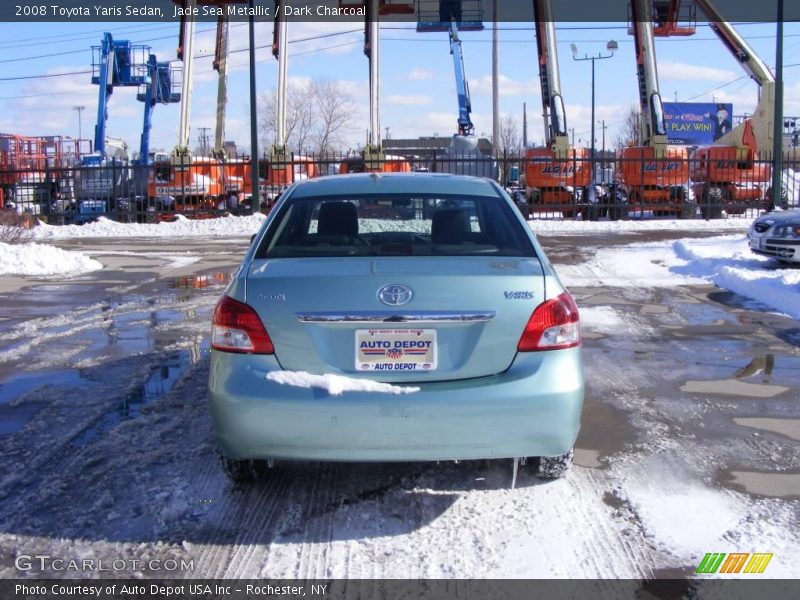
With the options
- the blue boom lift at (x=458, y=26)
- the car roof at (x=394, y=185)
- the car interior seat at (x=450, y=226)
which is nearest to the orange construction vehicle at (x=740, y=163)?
the blue boom lift at (x=458, y=26)

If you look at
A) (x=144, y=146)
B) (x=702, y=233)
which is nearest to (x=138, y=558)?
(x=702, y=233)

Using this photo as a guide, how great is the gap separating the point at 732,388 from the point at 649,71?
22.0m

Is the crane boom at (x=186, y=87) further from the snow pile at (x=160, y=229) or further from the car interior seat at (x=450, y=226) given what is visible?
the car interior seat at (x=450, y=226)

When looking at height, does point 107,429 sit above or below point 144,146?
below

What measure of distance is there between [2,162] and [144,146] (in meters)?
8.32

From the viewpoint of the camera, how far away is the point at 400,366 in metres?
3.65

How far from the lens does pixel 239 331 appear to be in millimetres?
3756

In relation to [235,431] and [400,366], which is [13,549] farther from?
[400,366]

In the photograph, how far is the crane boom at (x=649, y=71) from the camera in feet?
85.0

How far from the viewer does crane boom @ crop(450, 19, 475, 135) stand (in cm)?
3180

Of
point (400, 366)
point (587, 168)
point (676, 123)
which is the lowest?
point (400, 366)

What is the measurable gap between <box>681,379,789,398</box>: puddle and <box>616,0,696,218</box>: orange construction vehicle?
64.3ft

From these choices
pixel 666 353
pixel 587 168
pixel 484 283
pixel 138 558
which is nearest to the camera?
pixel 138 558

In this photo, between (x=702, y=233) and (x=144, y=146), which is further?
(x=144, y=146)
